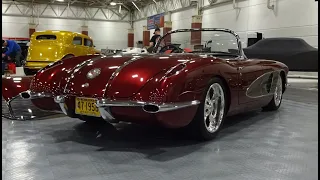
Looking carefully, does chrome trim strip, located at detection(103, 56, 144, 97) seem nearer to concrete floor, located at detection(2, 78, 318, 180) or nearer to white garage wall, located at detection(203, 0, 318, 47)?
concrete floor, located at detection(2, 78, 318, 180)

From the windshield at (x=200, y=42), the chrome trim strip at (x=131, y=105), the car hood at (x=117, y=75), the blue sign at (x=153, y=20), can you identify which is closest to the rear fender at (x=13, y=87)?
the car hood at (x=117, y=75)

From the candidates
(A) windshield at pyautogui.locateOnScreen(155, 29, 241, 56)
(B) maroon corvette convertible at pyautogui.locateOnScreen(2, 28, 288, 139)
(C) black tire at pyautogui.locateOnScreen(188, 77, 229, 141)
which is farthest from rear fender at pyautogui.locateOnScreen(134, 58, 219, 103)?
(A) windshield at pyautogui.locateOnScreen(155, 29, 241, 56)

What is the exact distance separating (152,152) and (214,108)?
797 millimetres

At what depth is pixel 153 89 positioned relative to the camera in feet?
8.52

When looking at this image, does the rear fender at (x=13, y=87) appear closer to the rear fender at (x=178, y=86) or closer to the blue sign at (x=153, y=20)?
the rear fender at (x=178, y=86)

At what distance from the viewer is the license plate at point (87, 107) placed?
2785 millimetres

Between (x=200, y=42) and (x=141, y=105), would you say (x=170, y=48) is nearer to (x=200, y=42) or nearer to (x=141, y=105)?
(x=200, y=42)

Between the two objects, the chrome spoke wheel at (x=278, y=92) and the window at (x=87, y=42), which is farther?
the window at (x=87, y=42)

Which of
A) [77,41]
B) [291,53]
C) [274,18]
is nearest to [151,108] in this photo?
→ [291,53]

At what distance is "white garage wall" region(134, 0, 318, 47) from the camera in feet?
45.3

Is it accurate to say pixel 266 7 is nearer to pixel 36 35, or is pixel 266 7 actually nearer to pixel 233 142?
pixel 36 35

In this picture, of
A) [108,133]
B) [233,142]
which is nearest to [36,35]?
[108,133]

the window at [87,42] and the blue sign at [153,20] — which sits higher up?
the blue sign at [153,20]

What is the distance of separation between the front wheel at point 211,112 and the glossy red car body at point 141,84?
0.07 meters
